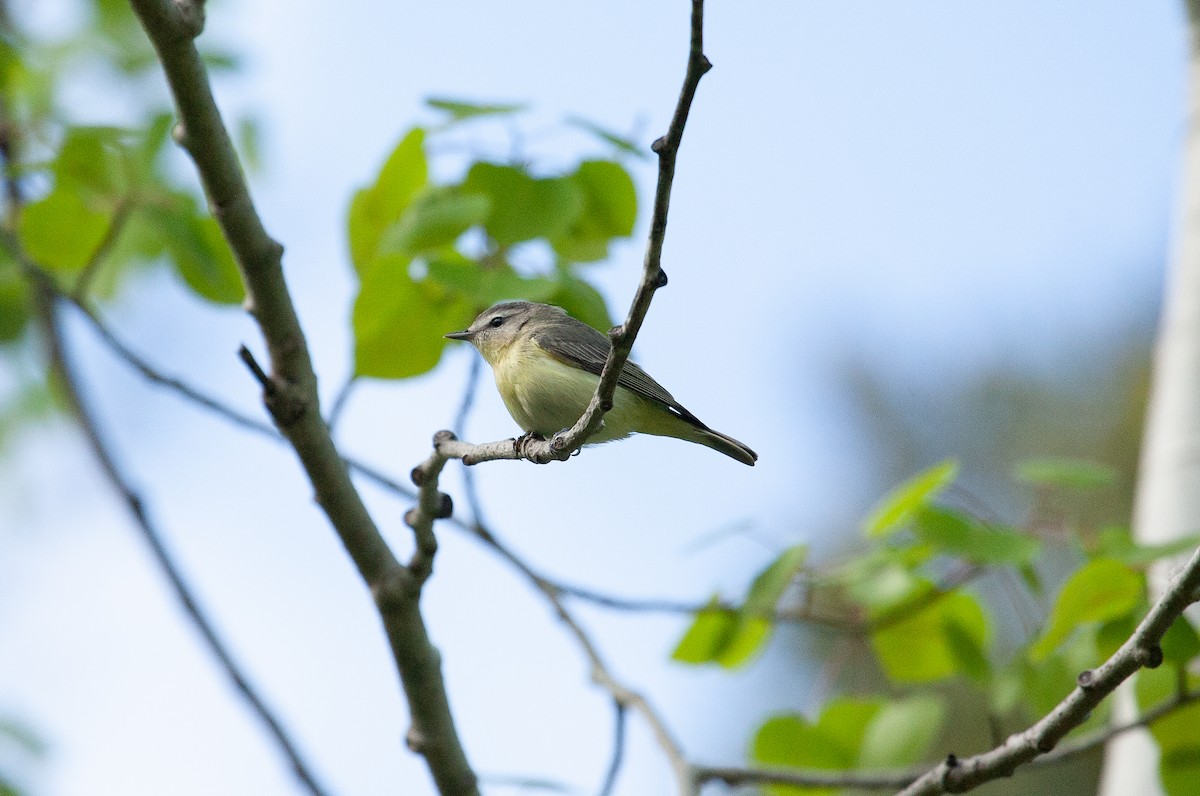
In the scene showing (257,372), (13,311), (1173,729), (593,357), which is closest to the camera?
(257,372)

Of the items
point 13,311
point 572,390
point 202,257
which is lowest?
point 572,390

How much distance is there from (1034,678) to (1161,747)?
0.52m

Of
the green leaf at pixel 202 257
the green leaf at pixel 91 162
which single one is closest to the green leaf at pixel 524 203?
the green leaf at pixel 202 257

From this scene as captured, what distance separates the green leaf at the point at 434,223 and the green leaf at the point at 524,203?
0.25 ft

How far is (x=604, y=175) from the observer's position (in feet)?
11.5

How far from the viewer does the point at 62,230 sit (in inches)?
140

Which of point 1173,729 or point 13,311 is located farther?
point 13,311

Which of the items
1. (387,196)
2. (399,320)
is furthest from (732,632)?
(387,196)

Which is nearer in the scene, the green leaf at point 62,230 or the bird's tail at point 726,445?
the green leaf at point 62,230

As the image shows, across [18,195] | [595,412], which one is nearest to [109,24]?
[18,195]

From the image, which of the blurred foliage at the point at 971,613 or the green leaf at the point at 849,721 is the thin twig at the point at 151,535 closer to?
the blurred foliage at the point at 971,613

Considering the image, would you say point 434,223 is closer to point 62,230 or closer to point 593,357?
point 593,357

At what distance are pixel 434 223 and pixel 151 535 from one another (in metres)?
1.21

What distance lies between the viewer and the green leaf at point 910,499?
328 cm
